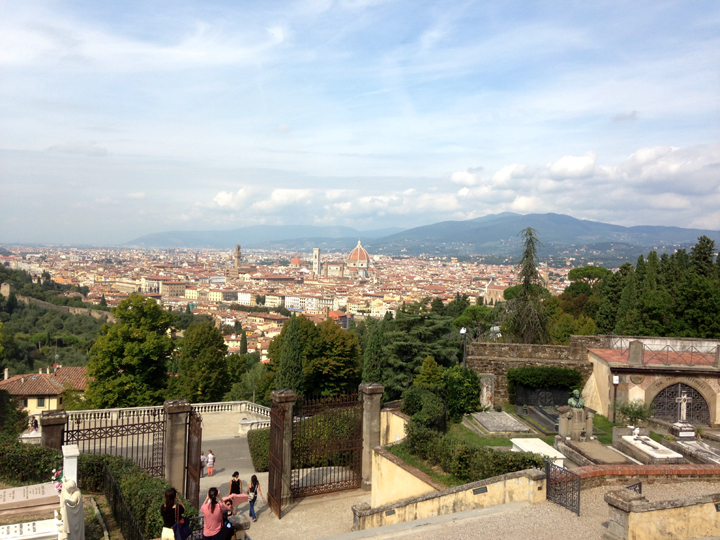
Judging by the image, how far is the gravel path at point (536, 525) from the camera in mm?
5449

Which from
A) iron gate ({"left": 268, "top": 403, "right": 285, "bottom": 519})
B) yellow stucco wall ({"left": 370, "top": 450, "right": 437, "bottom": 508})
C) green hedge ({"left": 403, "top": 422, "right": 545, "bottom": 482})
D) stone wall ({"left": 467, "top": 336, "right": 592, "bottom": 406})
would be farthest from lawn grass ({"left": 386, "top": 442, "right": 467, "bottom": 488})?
stone wall ({"left": 467, "top": 336, "right": 592, "bottom": 406})

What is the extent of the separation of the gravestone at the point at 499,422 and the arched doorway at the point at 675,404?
2.89 metres

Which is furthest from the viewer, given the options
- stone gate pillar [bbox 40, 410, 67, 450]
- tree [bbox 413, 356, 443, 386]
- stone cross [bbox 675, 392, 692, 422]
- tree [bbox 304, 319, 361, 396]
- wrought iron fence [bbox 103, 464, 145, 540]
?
tree [bbox 304, 319, 361, 396]

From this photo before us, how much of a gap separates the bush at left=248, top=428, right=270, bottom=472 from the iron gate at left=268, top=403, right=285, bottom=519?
2.59m

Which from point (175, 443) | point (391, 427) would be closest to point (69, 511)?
point (175, 443)

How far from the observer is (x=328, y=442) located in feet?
30.3

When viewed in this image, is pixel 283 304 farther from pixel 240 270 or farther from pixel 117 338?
pixel 117 338

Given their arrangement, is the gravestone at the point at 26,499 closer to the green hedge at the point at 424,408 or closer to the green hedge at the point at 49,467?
the green hedge at the point at 49,467

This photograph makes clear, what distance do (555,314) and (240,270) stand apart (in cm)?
16863

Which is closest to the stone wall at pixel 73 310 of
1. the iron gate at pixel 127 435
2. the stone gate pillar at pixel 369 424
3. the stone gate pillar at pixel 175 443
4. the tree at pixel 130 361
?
the tree at pixel 130 361

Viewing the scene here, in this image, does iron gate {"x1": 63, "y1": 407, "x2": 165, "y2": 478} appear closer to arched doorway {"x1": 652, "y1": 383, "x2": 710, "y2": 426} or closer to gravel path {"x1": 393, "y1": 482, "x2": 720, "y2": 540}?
gravel path {"x1": 393, "y1": 482, "x2": 720, "y2": 540}

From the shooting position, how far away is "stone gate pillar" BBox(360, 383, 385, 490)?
9.73 metres

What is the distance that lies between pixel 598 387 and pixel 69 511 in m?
10.8

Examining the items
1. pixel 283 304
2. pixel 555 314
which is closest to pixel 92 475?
pixel 555 314
